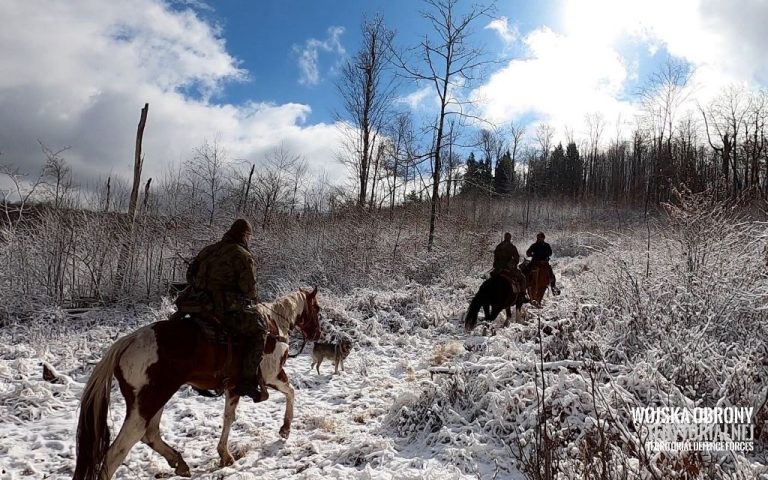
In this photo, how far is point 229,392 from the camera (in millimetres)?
4602

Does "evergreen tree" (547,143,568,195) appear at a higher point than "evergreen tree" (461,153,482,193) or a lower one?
higher

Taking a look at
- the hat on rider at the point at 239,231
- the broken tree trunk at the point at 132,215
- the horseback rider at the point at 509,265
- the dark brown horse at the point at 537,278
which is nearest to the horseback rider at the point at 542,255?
the dark brown horse at the point at 537,278

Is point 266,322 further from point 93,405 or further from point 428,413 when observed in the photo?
point 428,413

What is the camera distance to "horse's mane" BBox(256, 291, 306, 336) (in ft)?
17.4

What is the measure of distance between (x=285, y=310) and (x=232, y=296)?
142 centimetres

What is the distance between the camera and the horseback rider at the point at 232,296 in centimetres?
425

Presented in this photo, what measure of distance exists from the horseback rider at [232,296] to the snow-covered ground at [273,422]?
96cm

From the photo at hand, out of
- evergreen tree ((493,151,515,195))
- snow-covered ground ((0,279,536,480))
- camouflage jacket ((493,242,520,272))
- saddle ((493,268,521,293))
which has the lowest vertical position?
snow-covered ground ((0,279,536,480))

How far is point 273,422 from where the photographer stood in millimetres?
5590

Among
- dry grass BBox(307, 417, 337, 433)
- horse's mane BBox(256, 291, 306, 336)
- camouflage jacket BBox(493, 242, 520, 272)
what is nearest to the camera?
dry grass BBox(307, 417, 337, 433)

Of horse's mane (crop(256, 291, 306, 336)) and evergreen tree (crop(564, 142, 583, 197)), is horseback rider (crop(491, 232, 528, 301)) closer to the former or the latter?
horse's mane (crop(256, 291, 306, 336))

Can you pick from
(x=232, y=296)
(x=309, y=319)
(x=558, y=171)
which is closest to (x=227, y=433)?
(x=232, y=296)

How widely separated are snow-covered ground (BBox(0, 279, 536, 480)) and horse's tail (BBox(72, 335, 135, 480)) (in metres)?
0.72

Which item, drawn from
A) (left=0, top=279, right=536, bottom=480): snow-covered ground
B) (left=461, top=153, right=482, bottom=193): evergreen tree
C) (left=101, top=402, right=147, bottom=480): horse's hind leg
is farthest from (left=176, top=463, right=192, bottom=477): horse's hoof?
(left=461, top=153, right=482, bottom=193): evergreen tree
